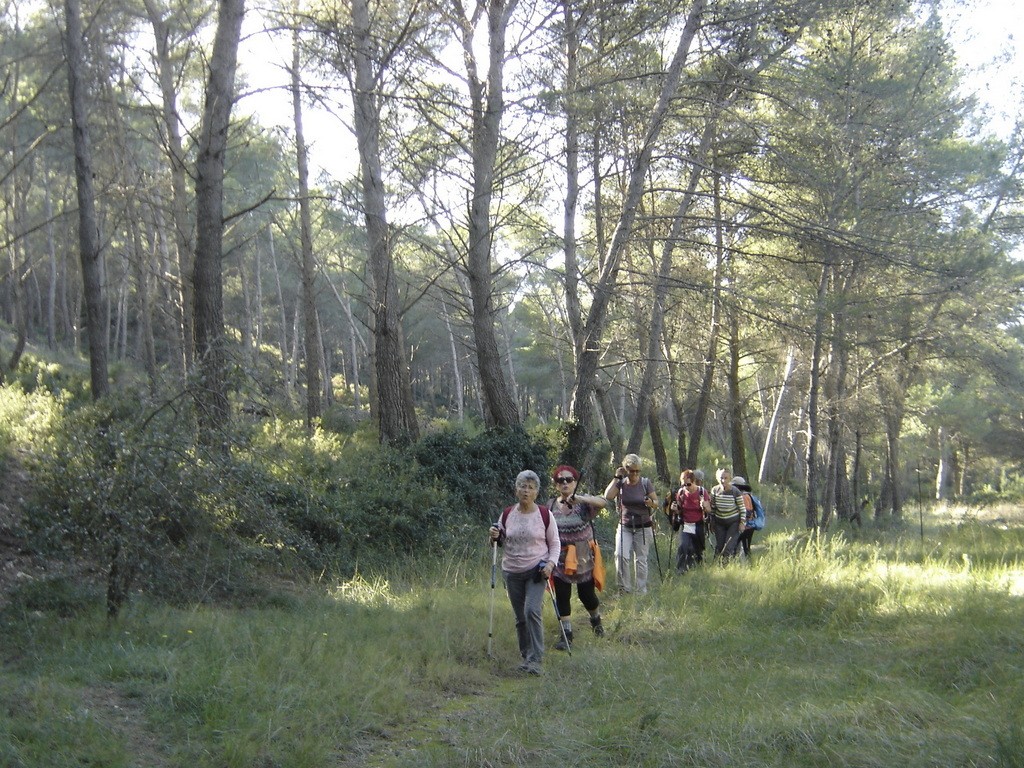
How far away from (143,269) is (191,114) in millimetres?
5183

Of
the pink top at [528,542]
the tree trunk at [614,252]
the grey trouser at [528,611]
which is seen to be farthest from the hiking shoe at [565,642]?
the tree trunk at [614,252]

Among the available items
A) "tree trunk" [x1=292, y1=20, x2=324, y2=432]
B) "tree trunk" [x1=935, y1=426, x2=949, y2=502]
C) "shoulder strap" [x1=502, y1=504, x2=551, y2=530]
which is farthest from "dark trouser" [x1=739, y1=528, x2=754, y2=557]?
"tree trunk" [x1=935, y1=426, x2=949, y2=502]

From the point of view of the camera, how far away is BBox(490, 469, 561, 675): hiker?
7.39m

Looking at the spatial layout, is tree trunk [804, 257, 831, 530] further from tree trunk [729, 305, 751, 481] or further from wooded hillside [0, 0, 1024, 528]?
tree trunk [729, 305, 751, 481]

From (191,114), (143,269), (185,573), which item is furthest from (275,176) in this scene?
(185,573)

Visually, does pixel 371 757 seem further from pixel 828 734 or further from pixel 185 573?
pixel 185 573

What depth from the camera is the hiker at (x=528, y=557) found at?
24.2 ft

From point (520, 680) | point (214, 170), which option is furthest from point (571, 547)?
point (214, 170)

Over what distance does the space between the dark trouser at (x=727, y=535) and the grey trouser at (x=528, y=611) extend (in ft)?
19.5

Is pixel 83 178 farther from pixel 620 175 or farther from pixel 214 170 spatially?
pixel 620 175

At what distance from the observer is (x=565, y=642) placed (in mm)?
7957

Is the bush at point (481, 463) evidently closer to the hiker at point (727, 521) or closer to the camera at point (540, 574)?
the hiker at point (727, 521)

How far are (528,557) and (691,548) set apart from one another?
5590 millimetres

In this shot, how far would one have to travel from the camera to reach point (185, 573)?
27.6 feet
